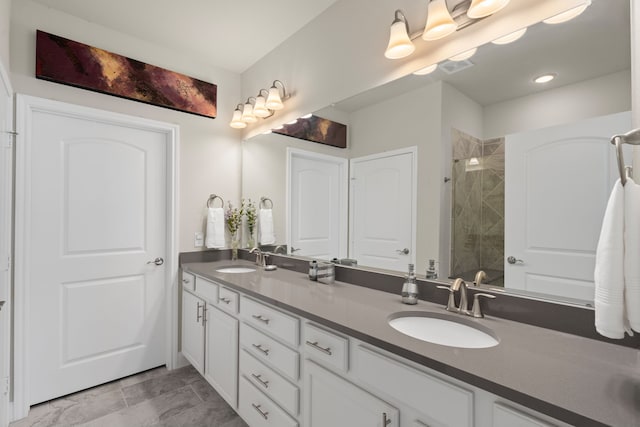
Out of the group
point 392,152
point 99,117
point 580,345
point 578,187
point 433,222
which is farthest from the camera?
point 99,117

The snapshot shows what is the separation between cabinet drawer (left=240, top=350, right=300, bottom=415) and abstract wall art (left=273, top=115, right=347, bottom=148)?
1337 millimetres

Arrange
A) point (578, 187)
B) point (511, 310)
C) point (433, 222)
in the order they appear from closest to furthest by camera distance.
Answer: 1. point (578, 187)
2. point (511, 310)
3. point (433, 222)

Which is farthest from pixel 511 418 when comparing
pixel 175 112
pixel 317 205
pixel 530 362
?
pixel 175 112

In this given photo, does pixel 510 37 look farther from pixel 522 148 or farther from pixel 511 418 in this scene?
pixel 511 418

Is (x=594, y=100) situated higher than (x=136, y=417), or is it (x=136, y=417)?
(x=594, y=100)

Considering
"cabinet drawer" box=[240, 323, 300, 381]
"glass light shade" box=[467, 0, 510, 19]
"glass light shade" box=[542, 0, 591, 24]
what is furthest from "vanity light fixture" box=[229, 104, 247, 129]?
"glass light shade" box=[542, 0, 591, 24]

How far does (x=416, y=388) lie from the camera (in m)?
0.92

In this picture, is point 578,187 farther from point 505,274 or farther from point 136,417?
point 136,417

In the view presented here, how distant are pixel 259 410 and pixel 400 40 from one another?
198 centimetres

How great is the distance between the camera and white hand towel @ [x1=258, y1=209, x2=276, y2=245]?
8.62 feet

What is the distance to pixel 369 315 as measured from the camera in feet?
4.12

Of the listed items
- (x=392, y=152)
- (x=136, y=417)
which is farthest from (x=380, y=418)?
(x=136, y=417)

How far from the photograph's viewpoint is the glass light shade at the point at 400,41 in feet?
4.92

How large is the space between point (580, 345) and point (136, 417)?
2365mm
